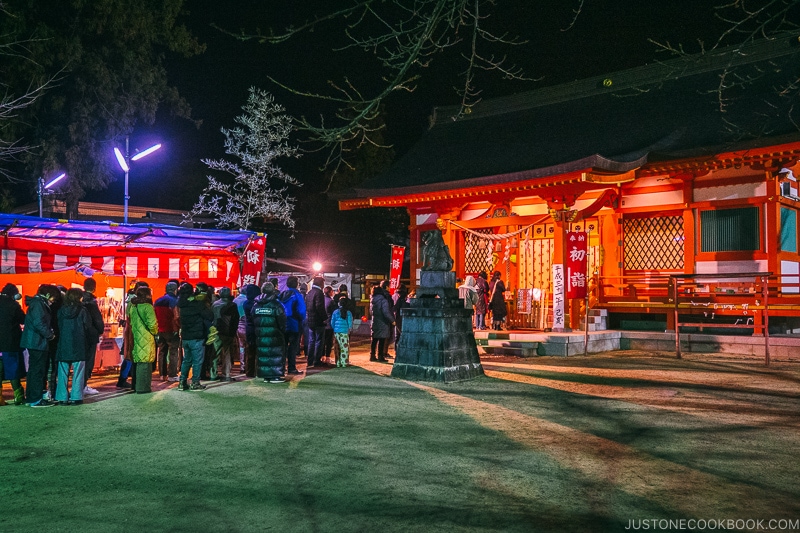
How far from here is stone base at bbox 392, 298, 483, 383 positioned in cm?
1018

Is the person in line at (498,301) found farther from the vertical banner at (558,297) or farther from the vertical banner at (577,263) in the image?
the vertical banner at (577,263)

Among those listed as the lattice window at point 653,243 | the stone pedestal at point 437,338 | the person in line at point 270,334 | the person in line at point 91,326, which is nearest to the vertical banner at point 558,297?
the lattice window at point 653,243

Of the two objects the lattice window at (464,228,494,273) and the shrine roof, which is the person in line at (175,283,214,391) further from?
the lattice window at (464,228,494,273)

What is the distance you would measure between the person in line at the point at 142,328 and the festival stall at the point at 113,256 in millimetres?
1965

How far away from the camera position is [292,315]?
11.4 meters

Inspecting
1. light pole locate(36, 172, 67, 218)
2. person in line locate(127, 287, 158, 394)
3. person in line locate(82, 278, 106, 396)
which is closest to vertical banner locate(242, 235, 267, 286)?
person in line locate(127, 287, 158, 394)

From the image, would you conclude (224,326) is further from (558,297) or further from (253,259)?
(558,297)

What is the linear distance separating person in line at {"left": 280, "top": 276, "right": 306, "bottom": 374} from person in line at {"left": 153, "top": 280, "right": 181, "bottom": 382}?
1.93m

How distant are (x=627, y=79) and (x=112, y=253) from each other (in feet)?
49.7

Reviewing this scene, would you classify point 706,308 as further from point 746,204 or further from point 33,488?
point 33,488

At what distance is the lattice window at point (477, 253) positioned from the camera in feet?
62.0

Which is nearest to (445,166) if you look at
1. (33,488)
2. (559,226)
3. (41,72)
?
(559,226)

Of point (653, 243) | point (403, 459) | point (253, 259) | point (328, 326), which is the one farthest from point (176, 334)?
point (653, 243)

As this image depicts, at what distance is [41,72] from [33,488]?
19902mm
